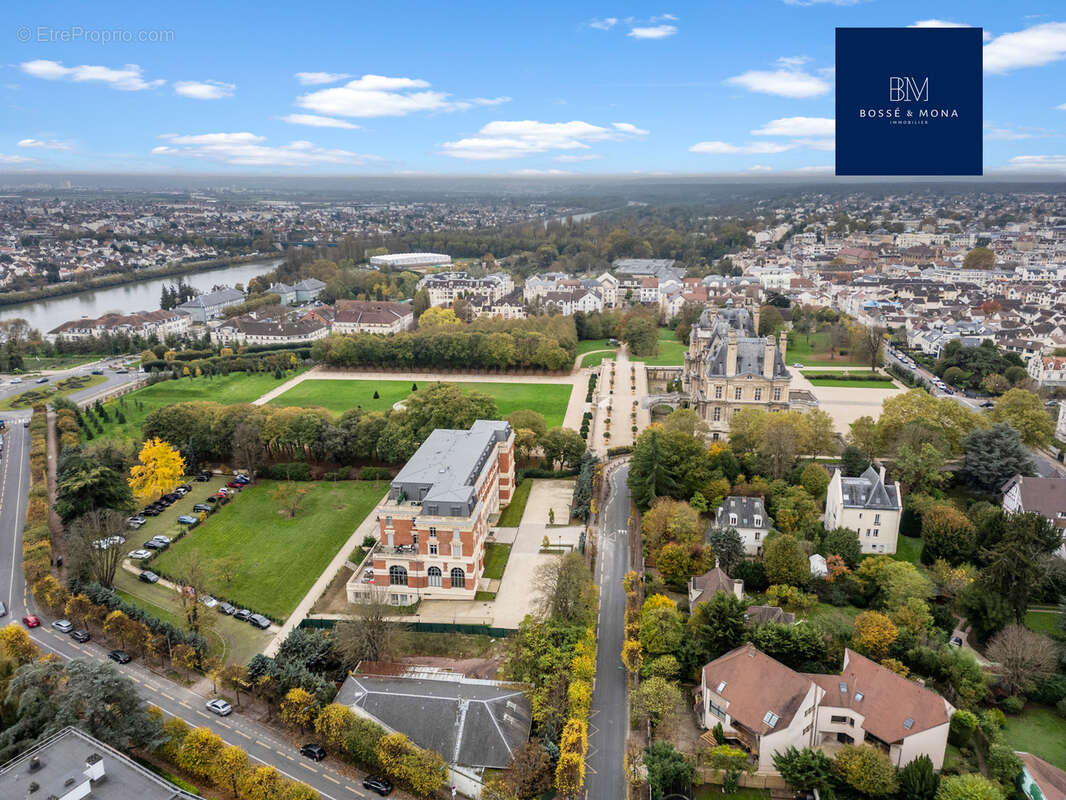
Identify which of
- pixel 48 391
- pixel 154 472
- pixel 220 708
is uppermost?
pixel 48 391

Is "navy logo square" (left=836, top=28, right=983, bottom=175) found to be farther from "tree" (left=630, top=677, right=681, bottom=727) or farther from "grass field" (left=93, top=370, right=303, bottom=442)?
"grass field" (left=93, top=370, right=303, bottom=442)

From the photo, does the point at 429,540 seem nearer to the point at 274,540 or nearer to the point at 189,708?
the point at 274,540

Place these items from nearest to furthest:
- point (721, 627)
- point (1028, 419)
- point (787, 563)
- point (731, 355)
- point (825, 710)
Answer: point (825, 710), point (721, 627), point (787, 563), point (1028, 419), point (731, 355)

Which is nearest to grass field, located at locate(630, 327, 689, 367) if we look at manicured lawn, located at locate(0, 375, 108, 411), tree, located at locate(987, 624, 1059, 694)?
tree, located at locate(987, 624, 1059, 694)

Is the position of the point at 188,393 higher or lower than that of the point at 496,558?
higher

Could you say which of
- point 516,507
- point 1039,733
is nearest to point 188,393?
point 516,507

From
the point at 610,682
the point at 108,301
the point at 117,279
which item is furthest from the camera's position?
the point at 117,279

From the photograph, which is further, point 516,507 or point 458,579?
point 516,507
